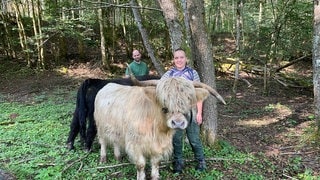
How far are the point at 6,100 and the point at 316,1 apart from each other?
10348 millimetres

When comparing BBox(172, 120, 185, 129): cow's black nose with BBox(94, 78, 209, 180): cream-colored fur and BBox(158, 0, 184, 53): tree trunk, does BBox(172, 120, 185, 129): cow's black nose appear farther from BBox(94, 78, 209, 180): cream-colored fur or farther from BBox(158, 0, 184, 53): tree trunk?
BBox(158, 0, 184, 53): tree trunk

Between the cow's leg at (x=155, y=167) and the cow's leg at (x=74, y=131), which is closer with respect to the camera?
the cow's leg at (x=155, y=167)

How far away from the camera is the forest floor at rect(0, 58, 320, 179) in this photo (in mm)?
6000

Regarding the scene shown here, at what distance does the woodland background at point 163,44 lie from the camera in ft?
35.9

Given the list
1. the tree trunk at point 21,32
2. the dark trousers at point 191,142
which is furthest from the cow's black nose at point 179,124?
the tree trunk at point 21,32

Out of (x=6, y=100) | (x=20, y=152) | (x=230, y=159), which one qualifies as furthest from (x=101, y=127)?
(x=6, y=100)

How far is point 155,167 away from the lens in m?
4.61

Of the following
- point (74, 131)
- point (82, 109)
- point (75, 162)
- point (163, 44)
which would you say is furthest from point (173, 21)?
point (163, 44)

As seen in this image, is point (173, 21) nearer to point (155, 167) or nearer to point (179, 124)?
point (179, 124)

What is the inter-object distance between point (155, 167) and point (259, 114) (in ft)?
18.6

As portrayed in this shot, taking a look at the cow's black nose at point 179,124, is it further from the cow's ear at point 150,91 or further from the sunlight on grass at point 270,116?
the sunlight on grass at point 270,116

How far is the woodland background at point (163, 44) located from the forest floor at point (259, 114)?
12 cm

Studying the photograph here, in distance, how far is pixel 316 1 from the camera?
6.34 metres

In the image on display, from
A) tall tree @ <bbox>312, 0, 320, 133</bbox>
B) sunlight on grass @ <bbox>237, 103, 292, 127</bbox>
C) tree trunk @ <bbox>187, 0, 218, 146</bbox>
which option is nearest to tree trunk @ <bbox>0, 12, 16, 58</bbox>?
sunlight on grass @ <bbox>237, 103, 292, 127</bbox>
